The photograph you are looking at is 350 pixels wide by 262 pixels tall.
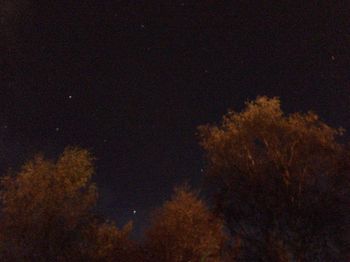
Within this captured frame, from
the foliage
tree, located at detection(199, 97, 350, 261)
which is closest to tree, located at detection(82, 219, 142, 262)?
the foliage

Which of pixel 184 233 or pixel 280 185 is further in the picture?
pixel 184 233

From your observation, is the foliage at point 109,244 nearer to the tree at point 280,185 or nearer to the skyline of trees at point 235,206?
the skyline of trees at point 235,206

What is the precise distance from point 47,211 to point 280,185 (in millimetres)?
12523

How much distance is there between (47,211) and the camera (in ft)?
91.7

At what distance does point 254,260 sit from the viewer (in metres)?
25.8

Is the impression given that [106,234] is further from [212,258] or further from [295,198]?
[295,198]

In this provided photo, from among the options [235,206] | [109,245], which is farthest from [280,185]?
[109,245]

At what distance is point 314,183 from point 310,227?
2117 millimetres

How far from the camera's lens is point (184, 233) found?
3123 cm

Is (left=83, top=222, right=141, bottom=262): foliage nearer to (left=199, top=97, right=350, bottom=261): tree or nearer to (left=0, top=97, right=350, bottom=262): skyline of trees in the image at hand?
(left=0, top=97, right=350, bottom=262): skyline of trees

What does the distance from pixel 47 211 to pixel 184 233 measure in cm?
840

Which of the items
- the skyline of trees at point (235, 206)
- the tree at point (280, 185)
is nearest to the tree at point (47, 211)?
the skyline of trees at point (235, 206)

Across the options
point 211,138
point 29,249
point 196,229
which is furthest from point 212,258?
point 29,249

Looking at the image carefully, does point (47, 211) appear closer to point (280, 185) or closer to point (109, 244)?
point (109, 244)
